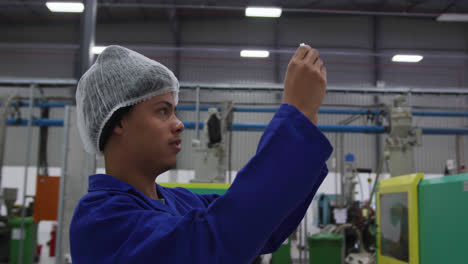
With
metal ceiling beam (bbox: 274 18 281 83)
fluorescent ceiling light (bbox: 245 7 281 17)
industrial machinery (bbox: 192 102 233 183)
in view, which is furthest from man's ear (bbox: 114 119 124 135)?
metal ceiling beam (bbox: 274 18 281 83)

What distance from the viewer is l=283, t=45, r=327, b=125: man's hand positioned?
1.78 ft

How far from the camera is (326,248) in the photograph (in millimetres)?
5125

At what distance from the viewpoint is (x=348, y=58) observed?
1146 centimetres

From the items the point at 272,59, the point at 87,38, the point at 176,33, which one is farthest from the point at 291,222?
the point at 176,33

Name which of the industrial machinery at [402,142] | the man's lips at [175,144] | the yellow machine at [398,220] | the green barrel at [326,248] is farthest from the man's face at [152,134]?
the green barrel at [326,248]

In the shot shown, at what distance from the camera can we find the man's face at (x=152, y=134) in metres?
0.76

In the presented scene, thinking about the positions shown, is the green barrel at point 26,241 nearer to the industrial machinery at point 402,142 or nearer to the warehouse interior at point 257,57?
the warehouse interior at point 257,57

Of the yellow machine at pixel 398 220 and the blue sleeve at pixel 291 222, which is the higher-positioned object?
the blue sleeve at pixel 291 222

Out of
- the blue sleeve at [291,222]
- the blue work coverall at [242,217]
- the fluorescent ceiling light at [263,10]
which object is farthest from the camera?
the fluorescent ceiling light at [263,10]

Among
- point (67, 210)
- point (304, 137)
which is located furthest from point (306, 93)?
point (67, 210)

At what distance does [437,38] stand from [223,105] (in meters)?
9.76

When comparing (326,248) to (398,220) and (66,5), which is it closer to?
(398,220)

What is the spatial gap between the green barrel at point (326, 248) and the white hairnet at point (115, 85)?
4.65 metres

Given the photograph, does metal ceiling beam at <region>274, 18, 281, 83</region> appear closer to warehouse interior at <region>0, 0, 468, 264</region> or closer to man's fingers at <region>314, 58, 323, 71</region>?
warehouse interior at <region>0, 0, 468, 264</region>
